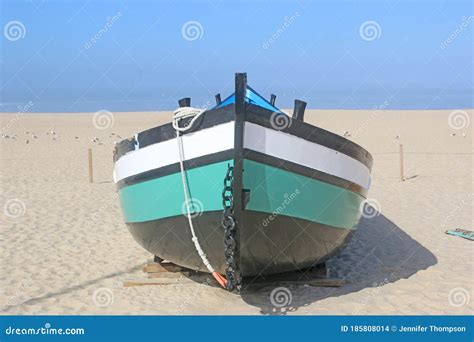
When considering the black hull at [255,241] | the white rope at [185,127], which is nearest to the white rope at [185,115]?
the white rope at [185,127]

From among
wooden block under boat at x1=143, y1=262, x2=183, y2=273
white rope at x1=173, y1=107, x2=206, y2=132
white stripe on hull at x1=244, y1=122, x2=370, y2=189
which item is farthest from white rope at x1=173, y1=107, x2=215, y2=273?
wooden block under boat at x1=143, y1=262, x2=183, y2=273

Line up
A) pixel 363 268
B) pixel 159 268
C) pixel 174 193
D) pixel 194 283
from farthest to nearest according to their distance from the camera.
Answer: pixel 363 268
pixel 159 268
pixel 194 283
pixel 174 193

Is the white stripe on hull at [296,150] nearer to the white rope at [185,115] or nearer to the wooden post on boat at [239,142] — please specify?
the wooden post on boat at [239,142]

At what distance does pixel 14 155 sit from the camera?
21062 mm

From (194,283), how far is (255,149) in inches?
91.3

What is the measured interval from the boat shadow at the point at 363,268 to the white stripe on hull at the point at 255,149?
138cm

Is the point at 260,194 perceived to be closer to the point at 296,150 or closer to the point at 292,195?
the point at 292,195

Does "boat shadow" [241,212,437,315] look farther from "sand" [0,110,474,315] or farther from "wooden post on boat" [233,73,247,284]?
"wooden post on boat" [233,73,247,284]

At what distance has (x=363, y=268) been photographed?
773 cm

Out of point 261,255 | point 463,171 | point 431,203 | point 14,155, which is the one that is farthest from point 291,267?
point 14,155

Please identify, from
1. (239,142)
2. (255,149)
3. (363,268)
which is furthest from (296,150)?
(363,268)

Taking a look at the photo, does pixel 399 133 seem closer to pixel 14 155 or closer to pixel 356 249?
pixel 14 155

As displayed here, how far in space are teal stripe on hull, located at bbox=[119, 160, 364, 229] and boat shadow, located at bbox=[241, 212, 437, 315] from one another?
0.88 m

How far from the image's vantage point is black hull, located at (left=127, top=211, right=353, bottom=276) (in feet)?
18.1
